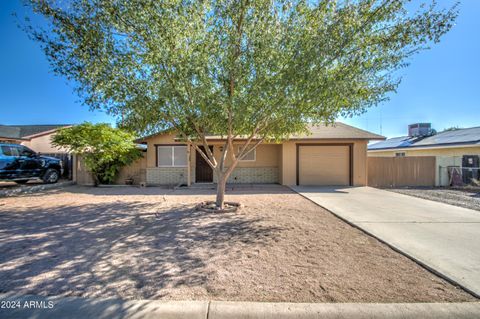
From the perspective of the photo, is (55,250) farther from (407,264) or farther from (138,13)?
(407,264)

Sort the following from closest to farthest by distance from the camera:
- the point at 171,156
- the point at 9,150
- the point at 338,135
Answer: the point at 9,150 → the point at 338,135 → the point at 171,156

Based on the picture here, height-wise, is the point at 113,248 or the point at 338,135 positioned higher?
the point at 338,135

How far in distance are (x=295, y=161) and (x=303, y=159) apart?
20.7 inches

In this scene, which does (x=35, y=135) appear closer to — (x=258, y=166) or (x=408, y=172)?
(x=258, y=166)

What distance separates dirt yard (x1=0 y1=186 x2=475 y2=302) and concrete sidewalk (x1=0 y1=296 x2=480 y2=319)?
125 mm

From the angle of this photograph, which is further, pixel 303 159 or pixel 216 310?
pixel 303 159

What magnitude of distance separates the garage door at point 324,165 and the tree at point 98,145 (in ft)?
31.8

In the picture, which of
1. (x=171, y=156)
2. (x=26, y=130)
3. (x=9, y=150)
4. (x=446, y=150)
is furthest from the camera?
(x=26, y=130)

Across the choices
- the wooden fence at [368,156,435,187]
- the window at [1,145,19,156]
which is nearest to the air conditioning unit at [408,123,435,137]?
the wooden fence at [368,156,435,187]

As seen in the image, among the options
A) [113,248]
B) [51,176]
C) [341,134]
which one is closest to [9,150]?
[51,176]

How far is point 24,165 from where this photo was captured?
10.9 m

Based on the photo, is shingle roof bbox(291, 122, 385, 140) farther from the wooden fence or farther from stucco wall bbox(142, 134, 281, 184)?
stucco wall bbox(142, 134, 281, 184)

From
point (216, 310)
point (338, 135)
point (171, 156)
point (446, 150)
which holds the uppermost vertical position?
point (338, 135)

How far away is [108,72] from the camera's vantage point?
18.6ft
